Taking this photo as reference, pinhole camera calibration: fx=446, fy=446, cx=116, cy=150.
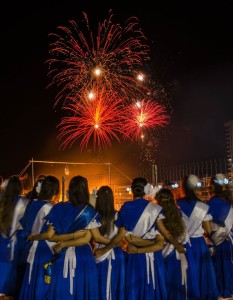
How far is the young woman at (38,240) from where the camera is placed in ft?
20.2

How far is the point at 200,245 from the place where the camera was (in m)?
7.37

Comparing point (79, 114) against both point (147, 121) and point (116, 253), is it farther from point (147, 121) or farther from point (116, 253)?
point (116, 253)

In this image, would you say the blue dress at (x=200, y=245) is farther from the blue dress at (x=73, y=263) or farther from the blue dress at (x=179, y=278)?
the blue dress at (x=73, y=263)

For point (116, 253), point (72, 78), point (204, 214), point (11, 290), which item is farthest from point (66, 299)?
point (72, 78)

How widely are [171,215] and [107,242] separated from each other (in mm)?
1129

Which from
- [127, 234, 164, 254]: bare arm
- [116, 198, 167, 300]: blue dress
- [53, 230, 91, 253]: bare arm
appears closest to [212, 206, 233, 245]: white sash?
[116, 198, 167, 300]: blue dress

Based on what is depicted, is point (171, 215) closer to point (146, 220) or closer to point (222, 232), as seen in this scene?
point (146, 220)

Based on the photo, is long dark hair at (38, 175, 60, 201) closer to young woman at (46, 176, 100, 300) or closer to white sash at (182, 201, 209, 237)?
young woman at (46, 176, 100, 300)

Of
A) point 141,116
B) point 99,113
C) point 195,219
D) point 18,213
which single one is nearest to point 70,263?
point 18,213

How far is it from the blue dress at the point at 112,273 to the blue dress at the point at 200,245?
4.36 feet

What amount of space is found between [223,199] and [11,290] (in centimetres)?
394

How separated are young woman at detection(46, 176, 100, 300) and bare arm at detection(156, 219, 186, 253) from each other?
89 centimetres

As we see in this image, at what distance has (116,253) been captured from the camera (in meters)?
6.56

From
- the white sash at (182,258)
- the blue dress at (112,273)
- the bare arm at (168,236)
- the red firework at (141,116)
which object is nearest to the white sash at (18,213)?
the blue dress at (112,273)
